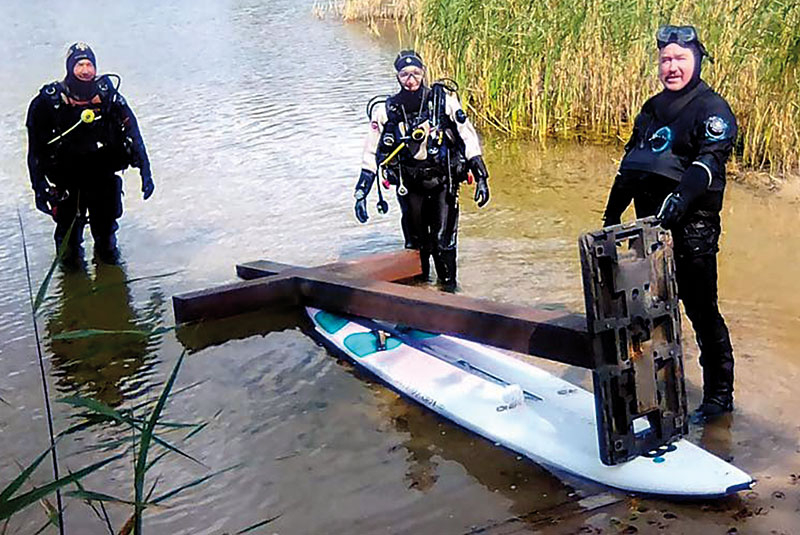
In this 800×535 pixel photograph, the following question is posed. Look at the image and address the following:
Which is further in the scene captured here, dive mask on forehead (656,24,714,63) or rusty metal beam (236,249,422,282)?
rusty metal beam (236,249,422,282)

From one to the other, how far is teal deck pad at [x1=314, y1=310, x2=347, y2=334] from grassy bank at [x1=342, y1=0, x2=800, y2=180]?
419 centimetres

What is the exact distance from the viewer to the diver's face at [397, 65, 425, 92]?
6.02m

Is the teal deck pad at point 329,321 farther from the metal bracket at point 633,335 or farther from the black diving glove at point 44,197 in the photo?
the metal bracket at point 633,335

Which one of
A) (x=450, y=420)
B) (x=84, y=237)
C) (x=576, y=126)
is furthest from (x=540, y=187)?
(x=450, y=420)

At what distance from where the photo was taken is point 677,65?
409 cm

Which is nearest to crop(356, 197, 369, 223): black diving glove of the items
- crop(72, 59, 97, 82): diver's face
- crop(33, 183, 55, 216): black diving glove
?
crop(72, 59, 97, 82): diver's face

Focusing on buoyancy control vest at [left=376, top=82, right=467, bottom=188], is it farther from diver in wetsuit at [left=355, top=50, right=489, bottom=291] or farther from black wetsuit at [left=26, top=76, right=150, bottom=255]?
black wetsuit at [left=26, top=76, right=150, bottom=255]

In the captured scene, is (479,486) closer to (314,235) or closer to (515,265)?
(515,265)

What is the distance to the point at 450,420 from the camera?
183 inches

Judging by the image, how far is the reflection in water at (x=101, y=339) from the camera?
5.34 meters

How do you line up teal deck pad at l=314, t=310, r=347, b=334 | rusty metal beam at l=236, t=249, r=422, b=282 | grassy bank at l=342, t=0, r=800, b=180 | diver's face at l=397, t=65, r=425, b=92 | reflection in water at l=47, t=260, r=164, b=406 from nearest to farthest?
reflection in water at l=47, t=260, r=164, b=406, teal deck pad at l=314, t=310, r=347, b=334, diver's face at l=397, t=65, r=425, b=92, rusty metal beam at l=236, t=249, r=422, b=282, grassy bank at l=342, t=0, r=800, b=180

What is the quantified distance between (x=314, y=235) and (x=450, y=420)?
356cm

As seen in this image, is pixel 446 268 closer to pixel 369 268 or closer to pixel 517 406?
pixel 369 268

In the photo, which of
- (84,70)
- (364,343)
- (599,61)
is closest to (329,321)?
(364,343)
